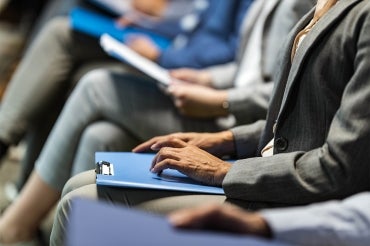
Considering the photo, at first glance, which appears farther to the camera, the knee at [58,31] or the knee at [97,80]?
the knee at [58,31]

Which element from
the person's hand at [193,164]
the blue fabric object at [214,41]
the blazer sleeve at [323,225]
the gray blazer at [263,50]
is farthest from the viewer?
the blue fabric object at [214,41]

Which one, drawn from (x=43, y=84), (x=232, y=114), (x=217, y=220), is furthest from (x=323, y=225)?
(x=43, y=84)

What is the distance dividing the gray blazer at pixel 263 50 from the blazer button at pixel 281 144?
476 millimetres

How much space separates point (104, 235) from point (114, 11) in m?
1.88

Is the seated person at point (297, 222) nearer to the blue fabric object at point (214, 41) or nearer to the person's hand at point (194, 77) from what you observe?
the person's hand at point (194, 77)

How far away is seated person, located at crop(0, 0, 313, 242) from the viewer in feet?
6.36

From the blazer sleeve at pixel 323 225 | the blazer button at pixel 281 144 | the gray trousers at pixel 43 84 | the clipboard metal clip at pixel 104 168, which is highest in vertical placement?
the blazer sleeve at pixel 323 225

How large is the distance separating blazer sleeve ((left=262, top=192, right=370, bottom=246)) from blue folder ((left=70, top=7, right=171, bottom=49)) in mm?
1433

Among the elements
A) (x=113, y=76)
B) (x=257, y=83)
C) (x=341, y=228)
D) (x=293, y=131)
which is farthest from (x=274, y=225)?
(x=113, y=76)

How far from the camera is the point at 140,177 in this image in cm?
140

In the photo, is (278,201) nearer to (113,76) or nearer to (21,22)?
(113,76)

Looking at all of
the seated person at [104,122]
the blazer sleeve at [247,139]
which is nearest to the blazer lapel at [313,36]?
the blazer sleeve at [247,139]

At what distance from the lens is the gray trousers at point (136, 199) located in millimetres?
1322

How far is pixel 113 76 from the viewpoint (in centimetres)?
204
